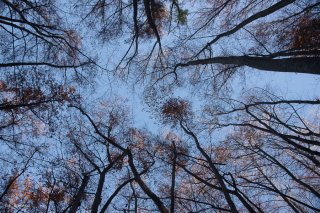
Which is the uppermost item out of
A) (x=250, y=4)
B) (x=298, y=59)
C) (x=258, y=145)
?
(x=250, y=4)

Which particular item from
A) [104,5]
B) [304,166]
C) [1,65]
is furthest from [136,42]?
[304,166]

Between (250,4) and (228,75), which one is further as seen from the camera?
(228,75)

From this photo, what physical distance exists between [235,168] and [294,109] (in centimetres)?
300

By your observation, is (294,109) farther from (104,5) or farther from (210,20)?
(104,5)

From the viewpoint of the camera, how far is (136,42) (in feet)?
38.9

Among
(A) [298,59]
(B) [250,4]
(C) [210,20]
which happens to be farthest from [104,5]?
(A) [298,59]

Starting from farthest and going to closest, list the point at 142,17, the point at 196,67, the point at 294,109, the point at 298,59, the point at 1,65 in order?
the point at 196,67
the point at 142,17
the point at 294,109
the point at 1,65
the point at 298,59

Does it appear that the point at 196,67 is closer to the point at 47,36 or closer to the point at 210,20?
the point at 210,20

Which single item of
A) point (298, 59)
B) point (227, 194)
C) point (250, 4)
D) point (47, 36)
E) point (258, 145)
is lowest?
point (227, 194)

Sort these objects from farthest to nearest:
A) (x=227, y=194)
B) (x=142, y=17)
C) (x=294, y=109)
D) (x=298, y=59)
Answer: (x=142, y=17)
(x=294, y=109)
(x=227, y=194)
(x=298, y=59)

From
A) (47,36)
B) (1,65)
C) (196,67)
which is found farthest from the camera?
(196,67)

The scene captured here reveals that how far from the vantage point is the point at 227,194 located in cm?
742

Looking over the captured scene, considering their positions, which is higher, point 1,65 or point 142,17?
point 142,17

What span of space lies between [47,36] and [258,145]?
A: 884 centimetres
